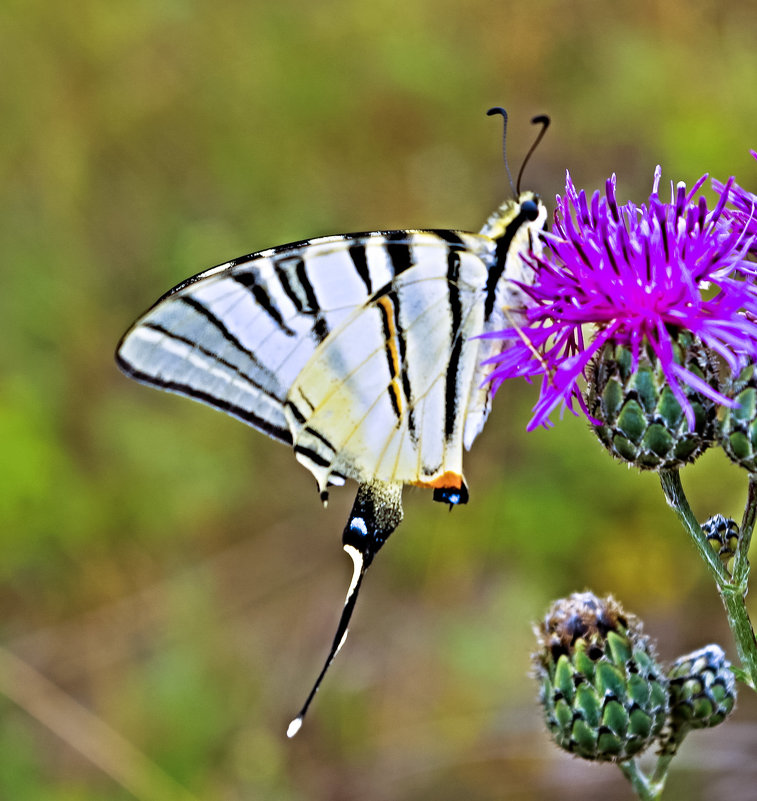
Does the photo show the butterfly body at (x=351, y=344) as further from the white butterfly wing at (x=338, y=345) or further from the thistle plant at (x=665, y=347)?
the thistle plant at (x=665, y=347)

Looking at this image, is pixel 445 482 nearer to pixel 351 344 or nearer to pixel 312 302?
pixel 351 344

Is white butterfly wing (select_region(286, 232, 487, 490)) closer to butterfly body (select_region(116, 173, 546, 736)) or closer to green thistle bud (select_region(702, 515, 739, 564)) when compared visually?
butterfly body (select_region(116, 173, 546, 736))

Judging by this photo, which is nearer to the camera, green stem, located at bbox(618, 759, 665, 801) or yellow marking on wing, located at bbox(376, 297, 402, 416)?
green stem, located at bbox(618, 759, 665, 801)

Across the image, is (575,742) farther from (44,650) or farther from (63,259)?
(63,259)

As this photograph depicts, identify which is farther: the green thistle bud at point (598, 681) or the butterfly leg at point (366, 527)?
the butterfly leg at point (366, 527)

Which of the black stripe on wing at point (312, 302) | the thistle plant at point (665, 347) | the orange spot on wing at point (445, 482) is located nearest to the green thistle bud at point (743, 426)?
the thistle plant at point (665, 347)

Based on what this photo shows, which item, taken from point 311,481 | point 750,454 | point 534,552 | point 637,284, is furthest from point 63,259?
point 750,454

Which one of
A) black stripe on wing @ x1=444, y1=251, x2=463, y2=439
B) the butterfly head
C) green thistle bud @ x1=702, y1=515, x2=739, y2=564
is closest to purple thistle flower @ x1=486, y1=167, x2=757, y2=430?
the butterfly head
